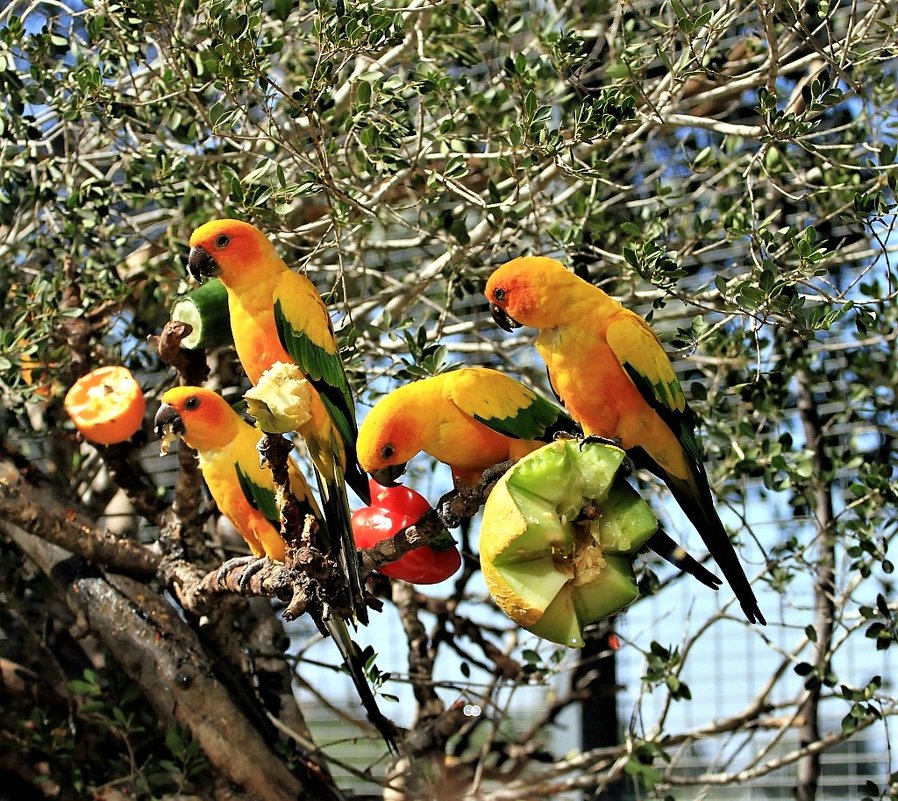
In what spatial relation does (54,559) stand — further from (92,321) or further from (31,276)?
(31,276)

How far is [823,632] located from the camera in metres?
2.11

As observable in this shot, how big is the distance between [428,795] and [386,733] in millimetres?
263

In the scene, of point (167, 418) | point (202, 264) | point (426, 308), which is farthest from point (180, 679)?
point (426, 308)

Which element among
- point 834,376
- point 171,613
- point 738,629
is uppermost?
point 834,376

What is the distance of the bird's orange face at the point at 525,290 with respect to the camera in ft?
4.44

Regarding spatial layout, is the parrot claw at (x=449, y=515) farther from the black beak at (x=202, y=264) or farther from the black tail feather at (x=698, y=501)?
the black beak at (x=202, y=264)

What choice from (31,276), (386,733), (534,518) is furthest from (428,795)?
(31,276)

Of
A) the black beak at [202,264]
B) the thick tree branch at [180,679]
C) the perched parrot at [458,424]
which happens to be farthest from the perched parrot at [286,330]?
the thick tree branch at [180,679]

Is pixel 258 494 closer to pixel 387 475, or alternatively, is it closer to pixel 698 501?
pixel 387 475

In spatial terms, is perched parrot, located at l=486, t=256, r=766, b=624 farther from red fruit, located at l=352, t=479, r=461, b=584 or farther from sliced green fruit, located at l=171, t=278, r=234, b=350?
sliced green fruit, located at l=171, t=278, r=234, b=350

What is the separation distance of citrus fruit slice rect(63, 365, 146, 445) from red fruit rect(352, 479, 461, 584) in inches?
22.0

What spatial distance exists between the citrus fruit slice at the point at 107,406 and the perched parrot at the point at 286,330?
402mm

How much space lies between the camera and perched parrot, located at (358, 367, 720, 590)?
134 cm

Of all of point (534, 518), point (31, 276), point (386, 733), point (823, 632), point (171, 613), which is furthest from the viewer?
point (31, 276)
